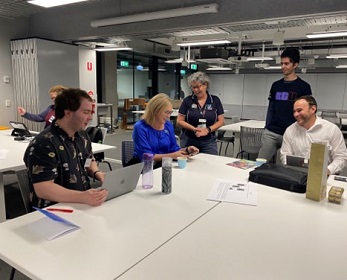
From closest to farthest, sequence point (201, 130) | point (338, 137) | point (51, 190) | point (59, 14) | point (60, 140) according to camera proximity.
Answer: point (51, 190) → point (60, 140) → point (338, 137) → point (201, 130) → point (59, 14)

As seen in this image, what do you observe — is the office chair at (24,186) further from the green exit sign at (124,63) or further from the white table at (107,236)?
the green exit sign at (124,63)

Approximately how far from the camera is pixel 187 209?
5.11 feet

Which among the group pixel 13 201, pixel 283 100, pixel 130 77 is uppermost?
pixel 130 77

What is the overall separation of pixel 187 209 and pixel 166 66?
11.8 m

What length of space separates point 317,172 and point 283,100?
5.33ft

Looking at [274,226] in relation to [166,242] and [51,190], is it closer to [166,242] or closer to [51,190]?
[166,242]

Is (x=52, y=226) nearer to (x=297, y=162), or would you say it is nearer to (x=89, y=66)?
(x=297, y=162)

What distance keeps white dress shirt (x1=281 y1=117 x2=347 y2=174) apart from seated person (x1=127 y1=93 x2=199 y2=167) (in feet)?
2.77

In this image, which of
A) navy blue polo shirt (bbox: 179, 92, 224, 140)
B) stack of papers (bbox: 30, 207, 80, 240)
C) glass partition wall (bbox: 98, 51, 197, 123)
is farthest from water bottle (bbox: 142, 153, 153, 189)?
glass partition wall (bbox: 98, 51, 197, 123)

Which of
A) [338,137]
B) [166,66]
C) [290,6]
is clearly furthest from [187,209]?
[166,66]

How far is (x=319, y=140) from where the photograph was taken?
8.02 feet

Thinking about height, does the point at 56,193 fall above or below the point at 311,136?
below

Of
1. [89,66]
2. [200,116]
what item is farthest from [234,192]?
[89,66]

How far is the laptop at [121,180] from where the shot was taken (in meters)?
1.57
